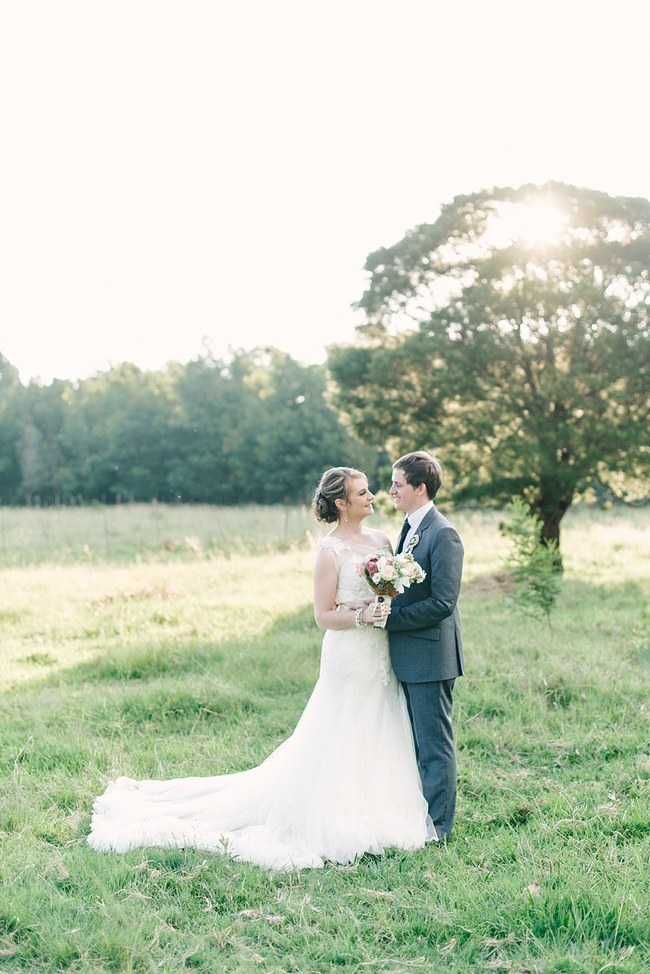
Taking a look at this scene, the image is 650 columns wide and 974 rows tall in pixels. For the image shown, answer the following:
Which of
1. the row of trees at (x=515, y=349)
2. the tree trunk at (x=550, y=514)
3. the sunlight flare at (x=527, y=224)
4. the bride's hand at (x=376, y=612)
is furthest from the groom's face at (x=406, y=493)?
the sunlight flare at (x=527, y=224)

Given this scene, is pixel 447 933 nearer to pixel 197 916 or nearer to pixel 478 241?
pixel 197 916

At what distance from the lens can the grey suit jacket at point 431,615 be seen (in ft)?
16.8

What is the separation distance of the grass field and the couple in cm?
26

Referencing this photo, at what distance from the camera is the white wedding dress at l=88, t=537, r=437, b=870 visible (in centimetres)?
509

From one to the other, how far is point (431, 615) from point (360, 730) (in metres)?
0.89

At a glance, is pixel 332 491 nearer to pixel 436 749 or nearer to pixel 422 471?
pixel 422 471

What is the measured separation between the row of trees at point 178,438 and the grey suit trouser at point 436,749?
44.3m

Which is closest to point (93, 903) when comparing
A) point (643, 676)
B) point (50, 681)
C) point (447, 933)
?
point (447, 933)

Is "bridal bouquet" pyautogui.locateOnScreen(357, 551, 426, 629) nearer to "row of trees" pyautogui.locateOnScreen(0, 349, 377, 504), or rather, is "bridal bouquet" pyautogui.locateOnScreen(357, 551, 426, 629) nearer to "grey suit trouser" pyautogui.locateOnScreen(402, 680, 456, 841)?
"grey suit trouser" pyautogui.locateOnScreen(402, 680, 456, 841)

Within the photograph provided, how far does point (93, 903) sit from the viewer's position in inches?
170

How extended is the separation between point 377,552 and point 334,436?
45572 millimetres

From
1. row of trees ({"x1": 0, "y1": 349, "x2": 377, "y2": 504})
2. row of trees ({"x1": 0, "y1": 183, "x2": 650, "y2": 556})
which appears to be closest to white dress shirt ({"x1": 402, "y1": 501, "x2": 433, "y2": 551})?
row of trees ({"x1": 0, "y1": 183, "x2": 650, "y2": 556})

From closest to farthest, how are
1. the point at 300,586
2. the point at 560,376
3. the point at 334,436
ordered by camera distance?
the point at 300,586 → the point at 560,376 → the point at 334,436

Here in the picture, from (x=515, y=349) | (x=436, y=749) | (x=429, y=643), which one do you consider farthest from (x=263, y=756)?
(x=515, y=349)
